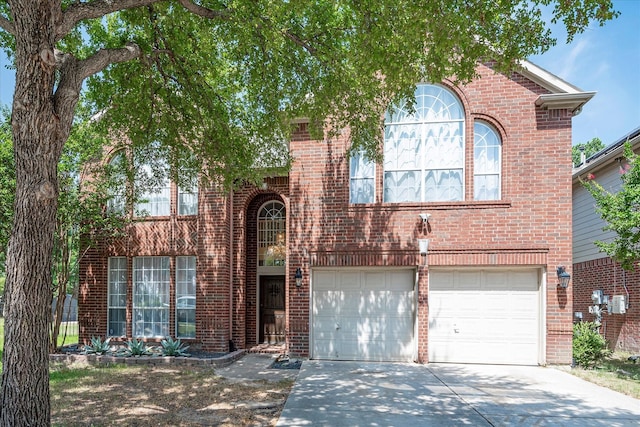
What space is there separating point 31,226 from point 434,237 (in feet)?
25.5

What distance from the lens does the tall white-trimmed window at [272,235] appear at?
11867 mm

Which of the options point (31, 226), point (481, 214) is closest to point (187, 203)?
point (31, 226)

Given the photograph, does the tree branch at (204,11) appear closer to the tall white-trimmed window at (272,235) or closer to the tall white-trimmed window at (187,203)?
the tall white-trimmed window at (187,203)

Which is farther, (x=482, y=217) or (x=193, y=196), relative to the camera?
(x=193, y=196)

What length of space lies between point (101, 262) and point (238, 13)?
8504mm

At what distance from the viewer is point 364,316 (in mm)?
10312

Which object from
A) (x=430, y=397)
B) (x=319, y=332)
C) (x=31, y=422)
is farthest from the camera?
(x=319, y=332)

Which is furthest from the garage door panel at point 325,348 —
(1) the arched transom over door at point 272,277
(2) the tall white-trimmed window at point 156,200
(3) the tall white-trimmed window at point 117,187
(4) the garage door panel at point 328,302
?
(3) the tall white-trimmed window at point 117,187

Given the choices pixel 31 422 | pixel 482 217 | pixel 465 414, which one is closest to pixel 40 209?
pixel 31 422

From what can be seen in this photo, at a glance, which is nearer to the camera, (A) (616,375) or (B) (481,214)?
(A) (616,375)

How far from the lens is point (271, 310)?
11906 mm

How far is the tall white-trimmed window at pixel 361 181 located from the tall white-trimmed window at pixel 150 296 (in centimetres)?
531

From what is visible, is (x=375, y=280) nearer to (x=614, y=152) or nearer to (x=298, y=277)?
(x=298, y=277)

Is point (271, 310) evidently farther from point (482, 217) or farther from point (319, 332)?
point (482, 217)
